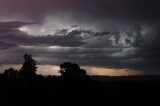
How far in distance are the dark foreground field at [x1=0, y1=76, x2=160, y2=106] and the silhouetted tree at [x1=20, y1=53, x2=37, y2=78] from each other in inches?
846

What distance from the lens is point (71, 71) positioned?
142 meters

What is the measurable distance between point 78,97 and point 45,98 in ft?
27.6

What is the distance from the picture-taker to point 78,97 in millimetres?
94500

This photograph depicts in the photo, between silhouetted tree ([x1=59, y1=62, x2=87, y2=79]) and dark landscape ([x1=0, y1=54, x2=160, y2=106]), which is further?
silhouetted tree ([x1=59, y1=62, x2=87, y2=79])

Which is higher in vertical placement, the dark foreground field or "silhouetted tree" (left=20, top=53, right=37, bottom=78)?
"silhouetted tree" (left=20, top=53, right=37, bottom=78)

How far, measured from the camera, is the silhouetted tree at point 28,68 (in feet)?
433

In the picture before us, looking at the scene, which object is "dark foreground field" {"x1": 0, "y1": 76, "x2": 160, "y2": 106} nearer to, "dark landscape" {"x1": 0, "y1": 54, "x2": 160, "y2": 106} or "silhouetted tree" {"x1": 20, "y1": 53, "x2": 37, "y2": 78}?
"dark landscape" {"x1": 0, "y1": 54, "x2": 160, "y2": 106}

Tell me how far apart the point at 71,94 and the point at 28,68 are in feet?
142

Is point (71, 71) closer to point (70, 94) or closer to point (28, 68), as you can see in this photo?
point (28, 68)

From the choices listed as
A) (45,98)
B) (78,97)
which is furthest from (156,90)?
(45,98)

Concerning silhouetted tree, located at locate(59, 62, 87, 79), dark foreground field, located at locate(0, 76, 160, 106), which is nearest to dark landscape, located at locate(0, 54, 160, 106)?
dark foreground field, located at locate(0, 76, 160, 106)

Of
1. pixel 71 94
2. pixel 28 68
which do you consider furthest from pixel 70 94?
pixel 28 68

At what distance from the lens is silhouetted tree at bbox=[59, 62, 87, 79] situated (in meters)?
134

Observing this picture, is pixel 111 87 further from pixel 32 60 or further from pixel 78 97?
pixel 32 60
